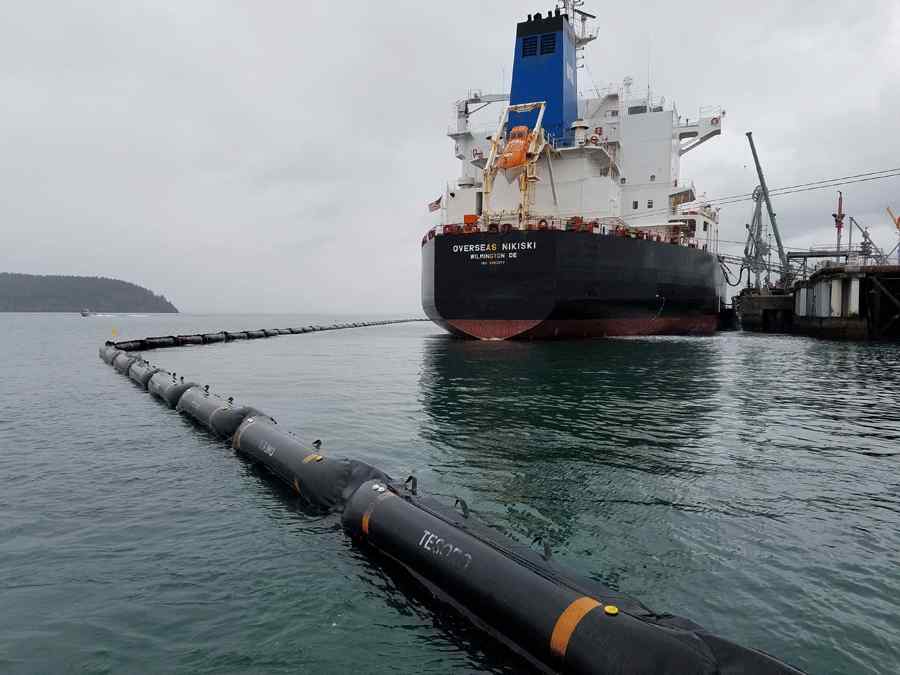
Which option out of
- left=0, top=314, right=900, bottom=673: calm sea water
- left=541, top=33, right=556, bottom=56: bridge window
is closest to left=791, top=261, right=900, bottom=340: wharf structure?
left=541, top=33, right=556, bottom=56: bridge window

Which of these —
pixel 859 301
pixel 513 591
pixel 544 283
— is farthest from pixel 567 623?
pixel 859 301

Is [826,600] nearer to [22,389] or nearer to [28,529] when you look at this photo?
[28,529]

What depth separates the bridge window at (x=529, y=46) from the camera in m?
41.2

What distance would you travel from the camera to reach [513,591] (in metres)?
5.01

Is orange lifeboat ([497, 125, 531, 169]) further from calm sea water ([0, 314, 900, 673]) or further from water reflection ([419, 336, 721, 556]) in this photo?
calm sea water ([0, 314, 900, 673])

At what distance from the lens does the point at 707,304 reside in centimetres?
4772

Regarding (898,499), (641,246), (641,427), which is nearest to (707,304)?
(641,246)

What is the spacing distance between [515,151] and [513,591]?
34261 mm

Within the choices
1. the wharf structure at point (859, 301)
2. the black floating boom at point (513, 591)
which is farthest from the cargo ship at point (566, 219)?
the black floating boom at point (513, 591)

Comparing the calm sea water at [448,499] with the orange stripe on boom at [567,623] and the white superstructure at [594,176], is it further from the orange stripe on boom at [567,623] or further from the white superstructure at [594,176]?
the white superstructure at [594,176]

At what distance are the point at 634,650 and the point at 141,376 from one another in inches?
868

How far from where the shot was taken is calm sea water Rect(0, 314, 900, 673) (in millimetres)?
5016

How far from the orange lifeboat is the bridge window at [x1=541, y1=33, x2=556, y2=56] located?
799cm

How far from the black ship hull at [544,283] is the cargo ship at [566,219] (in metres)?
0.08
